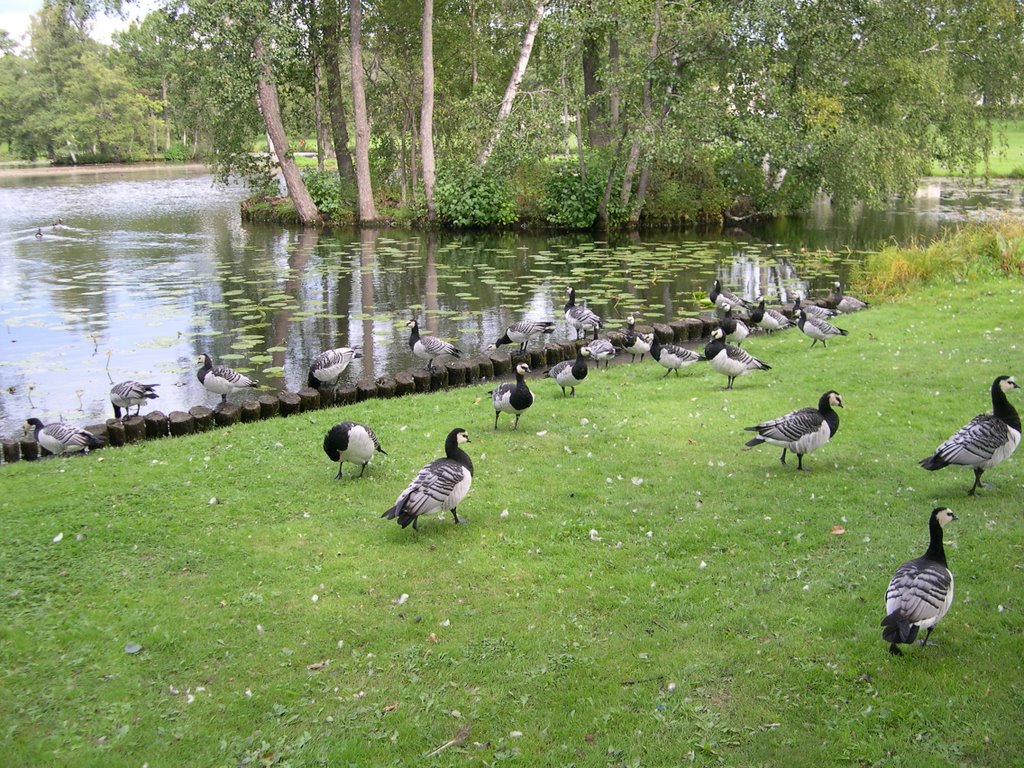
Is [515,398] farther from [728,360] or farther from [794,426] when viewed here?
[728,360]

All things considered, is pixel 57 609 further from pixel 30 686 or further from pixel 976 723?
pixel 976 723

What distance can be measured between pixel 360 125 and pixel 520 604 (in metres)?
33.2

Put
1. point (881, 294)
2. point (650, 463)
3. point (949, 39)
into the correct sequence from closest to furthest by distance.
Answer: point (650, 463), point (881, 294), point (949, 39)

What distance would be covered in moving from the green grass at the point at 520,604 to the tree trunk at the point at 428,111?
2680cm

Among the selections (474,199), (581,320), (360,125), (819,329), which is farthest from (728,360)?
(360,125)

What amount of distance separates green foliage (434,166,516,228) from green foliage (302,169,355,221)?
5.48 metres

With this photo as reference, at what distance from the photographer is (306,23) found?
39406mm

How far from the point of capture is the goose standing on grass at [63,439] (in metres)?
12.0

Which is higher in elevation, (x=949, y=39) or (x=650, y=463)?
(x=949, y=39)

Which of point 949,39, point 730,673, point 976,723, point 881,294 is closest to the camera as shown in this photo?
point 976,723

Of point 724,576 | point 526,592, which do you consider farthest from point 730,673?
point 526,592

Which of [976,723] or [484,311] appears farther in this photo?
[484,311]

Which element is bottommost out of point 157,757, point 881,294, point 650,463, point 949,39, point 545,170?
point 157,757

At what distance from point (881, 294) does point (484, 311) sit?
10296 mm
